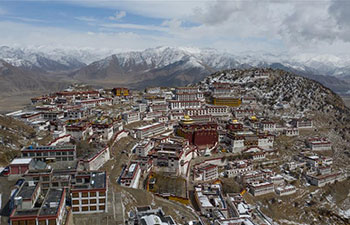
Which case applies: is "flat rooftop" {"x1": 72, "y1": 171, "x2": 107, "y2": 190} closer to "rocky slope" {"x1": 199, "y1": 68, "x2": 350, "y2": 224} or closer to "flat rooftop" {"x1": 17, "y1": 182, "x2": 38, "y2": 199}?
"flat rooftop" {"x1": 17, "y1": 182, "x2": 38, "y2": 199}

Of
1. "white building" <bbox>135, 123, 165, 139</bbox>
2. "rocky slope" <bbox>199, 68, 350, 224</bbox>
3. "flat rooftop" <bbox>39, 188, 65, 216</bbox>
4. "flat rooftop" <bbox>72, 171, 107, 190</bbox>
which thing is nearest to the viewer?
"flat rooftop" <bbox>39, 188, 65, 216</bbox>

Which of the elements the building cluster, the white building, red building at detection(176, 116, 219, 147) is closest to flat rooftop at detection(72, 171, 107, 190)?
the building cluster

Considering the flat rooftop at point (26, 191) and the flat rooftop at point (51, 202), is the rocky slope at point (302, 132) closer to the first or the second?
the flat rooftop at point (51, 202)

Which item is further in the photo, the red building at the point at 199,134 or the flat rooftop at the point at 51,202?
the red building at the point at 199,134

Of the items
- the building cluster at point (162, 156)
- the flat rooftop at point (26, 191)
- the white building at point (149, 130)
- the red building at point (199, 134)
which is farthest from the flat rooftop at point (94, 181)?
the red building at point (199, 134)

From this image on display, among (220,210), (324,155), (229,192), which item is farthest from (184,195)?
(324,155)

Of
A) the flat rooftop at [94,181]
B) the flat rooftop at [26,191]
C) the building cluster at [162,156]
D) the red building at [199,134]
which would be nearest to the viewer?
the flat rooftop at [26,191]

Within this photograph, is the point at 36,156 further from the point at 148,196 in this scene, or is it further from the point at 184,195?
the point at 184,195

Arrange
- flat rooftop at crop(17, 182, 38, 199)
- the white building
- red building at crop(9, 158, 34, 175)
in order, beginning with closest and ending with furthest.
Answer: flat rooftop at crop(17, 182, 38, 199)
red building at crop(9, 158, 34, 175)
the white building
